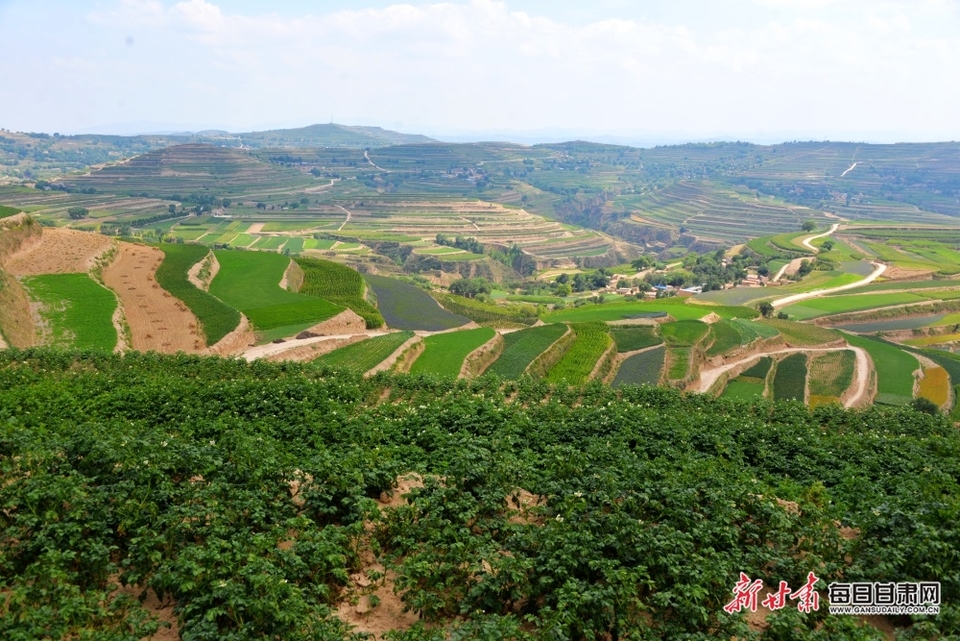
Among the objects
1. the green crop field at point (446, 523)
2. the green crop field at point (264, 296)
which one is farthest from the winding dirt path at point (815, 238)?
the green crop field at point (446, 523)

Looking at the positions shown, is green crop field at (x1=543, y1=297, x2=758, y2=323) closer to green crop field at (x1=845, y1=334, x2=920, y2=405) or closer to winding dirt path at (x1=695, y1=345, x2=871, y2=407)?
winding dirt path at (x1=695, y1=345, x2=871, y2=407)

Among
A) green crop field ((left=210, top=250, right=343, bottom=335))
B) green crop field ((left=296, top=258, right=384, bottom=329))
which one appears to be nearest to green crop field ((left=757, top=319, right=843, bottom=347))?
green crop field ((left=296, top=258, right=384, bottom=329))

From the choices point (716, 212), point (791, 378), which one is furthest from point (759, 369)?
point (716, 212)

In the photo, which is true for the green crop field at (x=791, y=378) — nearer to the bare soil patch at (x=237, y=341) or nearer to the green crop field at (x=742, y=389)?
the green crop field at (x=742, y=389)

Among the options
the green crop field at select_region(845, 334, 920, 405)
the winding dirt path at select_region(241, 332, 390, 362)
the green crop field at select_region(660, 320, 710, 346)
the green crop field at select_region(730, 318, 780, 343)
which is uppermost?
the winding dirt path at select_region(241, 332, 390, 362)

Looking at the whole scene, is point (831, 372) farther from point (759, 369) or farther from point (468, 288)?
point (468, 288)

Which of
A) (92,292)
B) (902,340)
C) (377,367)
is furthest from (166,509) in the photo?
(902,340)
